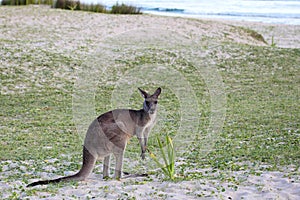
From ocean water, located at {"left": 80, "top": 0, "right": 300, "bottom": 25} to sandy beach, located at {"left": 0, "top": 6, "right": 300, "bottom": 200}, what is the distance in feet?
25.6

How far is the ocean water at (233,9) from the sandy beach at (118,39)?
308 inches

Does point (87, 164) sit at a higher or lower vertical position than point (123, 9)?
lower

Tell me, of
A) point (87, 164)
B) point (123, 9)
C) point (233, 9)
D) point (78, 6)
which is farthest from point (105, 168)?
point (233, 9)

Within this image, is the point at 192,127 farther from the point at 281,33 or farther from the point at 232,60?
the point at 281,33

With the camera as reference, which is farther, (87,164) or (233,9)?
(233,9)

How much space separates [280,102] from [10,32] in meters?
8.31

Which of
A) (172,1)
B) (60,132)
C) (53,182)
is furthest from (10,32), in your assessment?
(172,1)

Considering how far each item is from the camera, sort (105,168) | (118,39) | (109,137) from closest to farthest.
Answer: (109,137) → (105,168) → (118,39)

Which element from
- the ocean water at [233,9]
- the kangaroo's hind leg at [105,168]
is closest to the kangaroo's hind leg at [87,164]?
the kangaroo's hind leg at [105,168]

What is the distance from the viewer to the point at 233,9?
37062 mm

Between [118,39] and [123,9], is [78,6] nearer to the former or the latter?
[123,9]

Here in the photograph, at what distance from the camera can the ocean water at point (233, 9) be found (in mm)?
32469

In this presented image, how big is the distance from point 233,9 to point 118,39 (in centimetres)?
2319

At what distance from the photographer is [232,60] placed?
1392 centimetres
